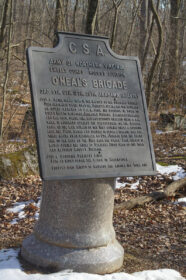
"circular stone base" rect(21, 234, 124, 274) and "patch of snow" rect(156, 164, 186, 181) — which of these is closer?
"circular stone base" rect(21, 234, 124, 274)

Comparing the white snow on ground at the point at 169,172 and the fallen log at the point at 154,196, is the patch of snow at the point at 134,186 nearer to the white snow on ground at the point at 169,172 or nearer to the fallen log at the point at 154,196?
the white snow on ground at the point at 169,172

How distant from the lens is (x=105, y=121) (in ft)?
13.4

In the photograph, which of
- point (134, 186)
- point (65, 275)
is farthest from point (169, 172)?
point (65, 275)

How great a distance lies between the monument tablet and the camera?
12.3ft

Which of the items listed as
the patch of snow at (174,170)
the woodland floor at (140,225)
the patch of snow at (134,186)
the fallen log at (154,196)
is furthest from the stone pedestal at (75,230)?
the patch of snow at (174,170)

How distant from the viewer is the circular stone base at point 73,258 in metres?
3.80

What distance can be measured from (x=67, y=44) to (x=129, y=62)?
2.77 ft

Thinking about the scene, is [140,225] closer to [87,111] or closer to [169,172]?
[87,111]

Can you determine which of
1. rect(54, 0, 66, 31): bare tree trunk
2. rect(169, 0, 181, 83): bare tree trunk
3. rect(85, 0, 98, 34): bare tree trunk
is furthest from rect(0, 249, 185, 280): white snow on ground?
rect(169, 0, 181, 83): bare tree trunk

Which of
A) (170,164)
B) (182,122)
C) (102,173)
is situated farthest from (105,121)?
(182,122)

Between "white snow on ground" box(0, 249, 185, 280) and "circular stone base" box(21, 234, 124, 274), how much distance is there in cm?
11

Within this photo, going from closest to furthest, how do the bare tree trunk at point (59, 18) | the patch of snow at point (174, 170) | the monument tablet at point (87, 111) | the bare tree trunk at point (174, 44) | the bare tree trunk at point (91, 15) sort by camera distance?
the monument tablet at point (87, 111) → the patch of snow at point (174, 170) → the bare tree trunk at point (91, 15) → the bare tree trunk at point (59, 18) → the bare tree trunk at point (174, 44)

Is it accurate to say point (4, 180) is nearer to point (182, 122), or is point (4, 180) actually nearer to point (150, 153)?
point (150, 153)

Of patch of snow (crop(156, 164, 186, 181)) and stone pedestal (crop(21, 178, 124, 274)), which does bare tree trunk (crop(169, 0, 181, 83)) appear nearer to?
patch of snow (crop(156, 164, 186, 181))
